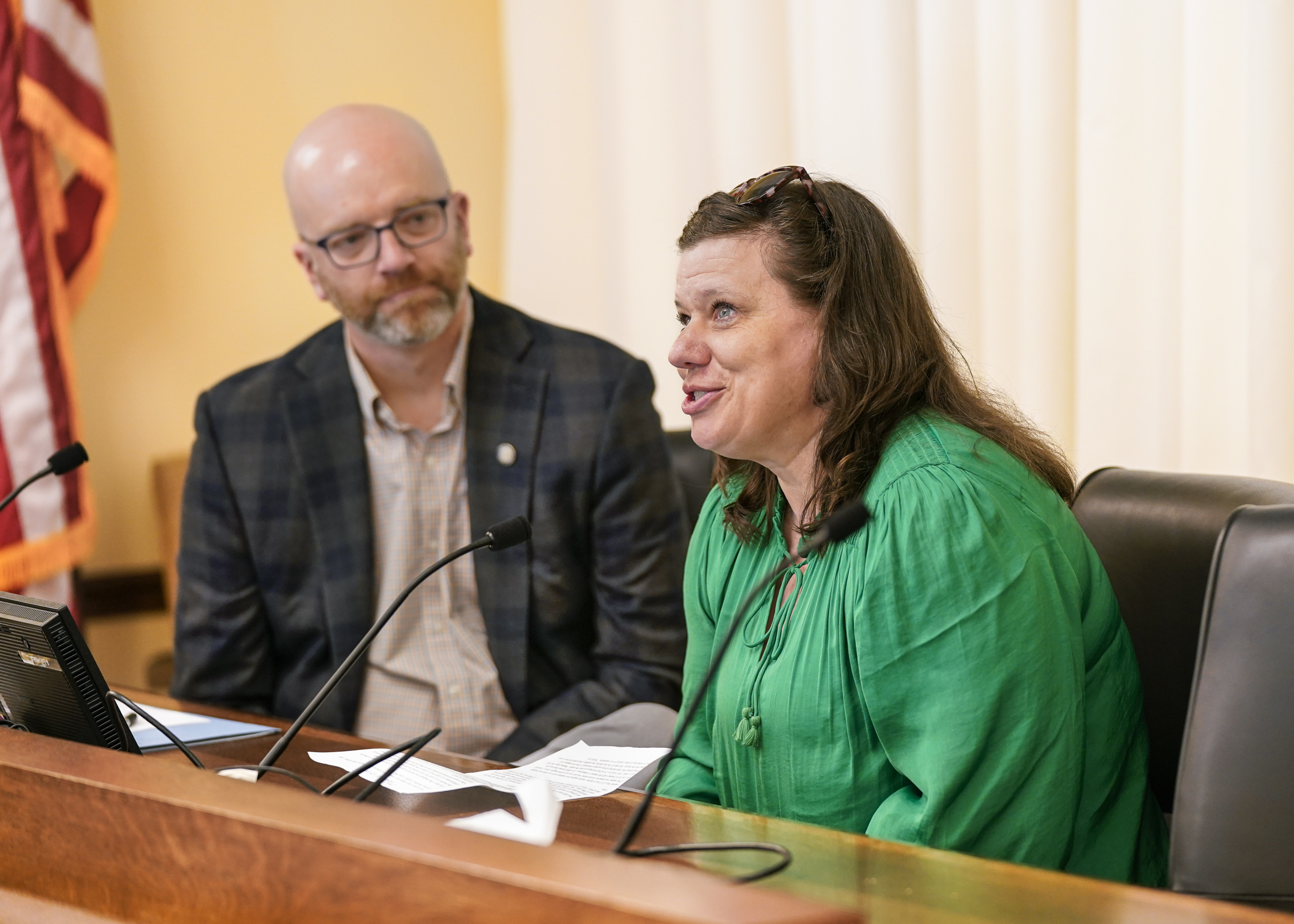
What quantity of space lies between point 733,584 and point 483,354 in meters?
0.79

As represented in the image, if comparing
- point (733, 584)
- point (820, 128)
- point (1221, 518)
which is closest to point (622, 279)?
point (820, 128)

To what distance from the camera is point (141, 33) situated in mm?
2748

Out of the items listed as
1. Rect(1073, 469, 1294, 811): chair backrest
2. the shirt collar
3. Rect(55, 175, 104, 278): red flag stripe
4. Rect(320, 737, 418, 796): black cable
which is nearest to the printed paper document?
Rect(320, 737, 418, 796): black cable

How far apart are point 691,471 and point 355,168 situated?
2.70ft

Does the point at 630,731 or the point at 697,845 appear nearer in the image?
the point at 697,845

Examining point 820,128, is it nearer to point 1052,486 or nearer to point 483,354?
point 483,354

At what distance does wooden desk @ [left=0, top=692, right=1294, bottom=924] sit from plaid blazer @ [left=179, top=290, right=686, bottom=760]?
0.88m

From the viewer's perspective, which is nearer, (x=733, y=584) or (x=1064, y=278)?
(x=733, y=584)

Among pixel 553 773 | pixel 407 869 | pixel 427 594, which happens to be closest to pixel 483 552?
pixel 427 594

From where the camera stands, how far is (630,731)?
162 centimetres

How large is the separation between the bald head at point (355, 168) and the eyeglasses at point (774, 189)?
0.83m

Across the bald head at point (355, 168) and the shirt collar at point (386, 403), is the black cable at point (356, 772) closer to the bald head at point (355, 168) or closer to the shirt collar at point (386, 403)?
the shirt collar at point (386, 403)

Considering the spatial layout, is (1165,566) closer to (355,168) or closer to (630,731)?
(630,731)

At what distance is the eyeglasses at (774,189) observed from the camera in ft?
4.54
